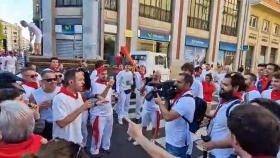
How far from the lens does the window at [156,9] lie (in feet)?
73.4

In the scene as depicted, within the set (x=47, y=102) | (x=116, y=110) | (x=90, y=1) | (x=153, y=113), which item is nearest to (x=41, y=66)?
(x=116, y=110)

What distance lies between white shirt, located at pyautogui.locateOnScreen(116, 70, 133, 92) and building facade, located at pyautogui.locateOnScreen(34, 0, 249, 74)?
970 cm

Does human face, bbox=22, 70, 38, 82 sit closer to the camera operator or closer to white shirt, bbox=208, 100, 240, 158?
the camera operator

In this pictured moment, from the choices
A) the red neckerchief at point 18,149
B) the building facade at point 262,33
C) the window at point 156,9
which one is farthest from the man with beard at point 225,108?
the building facade at point 262,33

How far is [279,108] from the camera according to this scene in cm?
243

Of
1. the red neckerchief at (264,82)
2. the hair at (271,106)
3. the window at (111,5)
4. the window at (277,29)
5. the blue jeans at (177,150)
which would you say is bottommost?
the blue jeans at (177,150)

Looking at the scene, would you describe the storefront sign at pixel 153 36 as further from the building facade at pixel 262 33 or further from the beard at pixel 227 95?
Answer: the beard at pixel 227 95

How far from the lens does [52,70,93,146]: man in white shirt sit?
11.9 ft

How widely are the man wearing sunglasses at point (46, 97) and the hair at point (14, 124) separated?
2.25 metres

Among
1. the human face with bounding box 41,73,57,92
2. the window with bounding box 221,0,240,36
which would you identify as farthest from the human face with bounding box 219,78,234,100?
the window with bounding box 221,0,240,36

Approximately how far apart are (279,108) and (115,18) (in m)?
18.6

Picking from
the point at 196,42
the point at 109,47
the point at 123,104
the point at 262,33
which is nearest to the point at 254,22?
the point at 262,33

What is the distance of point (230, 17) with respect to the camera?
3234 centimetres

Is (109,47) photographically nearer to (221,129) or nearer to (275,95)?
(275,95)
